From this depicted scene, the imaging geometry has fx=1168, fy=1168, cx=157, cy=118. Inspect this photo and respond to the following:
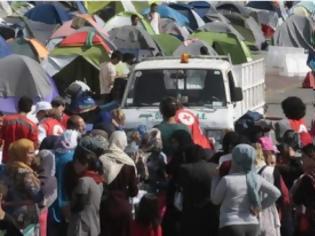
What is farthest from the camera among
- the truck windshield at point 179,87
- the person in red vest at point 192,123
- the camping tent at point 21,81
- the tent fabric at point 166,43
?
the tent fabric at point 166,43

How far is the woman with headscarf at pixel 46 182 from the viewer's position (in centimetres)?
1055

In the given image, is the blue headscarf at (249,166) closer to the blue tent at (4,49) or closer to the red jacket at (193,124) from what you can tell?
the red jacket at (193,124)

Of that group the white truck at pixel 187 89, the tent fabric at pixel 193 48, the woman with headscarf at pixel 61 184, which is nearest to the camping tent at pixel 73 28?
the tent fabric at pixel 193 48

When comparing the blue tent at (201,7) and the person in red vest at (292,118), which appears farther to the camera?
the blue tent at (201,7)

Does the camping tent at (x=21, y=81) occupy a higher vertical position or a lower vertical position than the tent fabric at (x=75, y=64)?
higher

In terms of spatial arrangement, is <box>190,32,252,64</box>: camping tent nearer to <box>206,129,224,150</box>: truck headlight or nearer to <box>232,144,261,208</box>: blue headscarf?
<box>206,129,224,150</box>: truck headlight

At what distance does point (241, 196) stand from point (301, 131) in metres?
3.06

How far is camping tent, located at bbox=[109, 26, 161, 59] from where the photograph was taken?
27.9 m

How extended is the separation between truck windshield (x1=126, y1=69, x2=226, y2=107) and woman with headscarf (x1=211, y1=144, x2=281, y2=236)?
5.59 meters

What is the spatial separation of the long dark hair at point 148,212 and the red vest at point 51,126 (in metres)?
2.81

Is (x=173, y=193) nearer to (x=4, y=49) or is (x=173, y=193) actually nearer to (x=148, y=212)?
(x=148, y=212)

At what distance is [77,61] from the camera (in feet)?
82.9

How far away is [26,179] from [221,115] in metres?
5.52

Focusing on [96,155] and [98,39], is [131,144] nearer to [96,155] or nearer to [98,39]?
[96,155]
